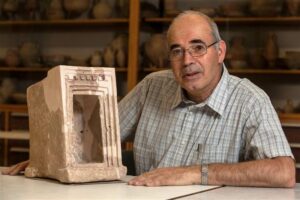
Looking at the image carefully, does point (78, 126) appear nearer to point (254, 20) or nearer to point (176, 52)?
point (176, 52)

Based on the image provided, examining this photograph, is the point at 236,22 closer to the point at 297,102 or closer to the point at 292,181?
the point at 297,102

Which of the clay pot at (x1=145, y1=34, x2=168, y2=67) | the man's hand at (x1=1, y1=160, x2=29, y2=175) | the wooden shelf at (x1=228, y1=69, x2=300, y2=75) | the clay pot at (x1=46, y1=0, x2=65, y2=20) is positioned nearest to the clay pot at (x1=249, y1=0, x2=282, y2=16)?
the wooden shelf at (x1=228, y1=69, x2=300, y2=75)

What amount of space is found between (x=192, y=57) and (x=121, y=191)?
68cm

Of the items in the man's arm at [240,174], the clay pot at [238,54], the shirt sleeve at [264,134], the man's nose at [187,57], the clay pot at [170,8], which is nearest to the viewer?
the man's arm at [240,174]

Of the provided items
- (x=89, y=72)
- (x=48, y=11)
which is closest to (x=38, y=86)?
(x=89, y=72)

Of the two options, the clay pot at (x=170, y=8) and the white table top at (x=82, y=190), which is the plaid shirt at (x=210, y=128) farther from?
the clay pot at (x=170, y=8)

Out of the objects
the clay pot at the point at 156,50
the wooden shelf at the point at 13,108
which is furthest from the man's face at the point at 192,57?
the wooden shelf at the point at 13,108

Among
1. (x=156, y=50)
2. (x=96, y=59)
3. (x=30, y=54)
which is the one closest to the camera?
(x=156, y=50)

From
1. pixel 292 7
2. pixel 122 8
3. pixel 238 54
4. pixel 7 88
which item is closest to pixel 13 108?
pixel 7 88

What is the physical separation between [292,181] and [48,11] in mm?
3388

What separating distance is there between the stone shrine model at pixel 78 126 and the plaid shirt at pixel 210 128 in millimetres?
466

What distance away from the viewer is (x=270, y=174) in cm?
204

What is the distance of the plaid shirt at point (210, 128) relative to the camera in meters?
2.24

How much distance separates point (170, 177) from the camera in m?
2.00
